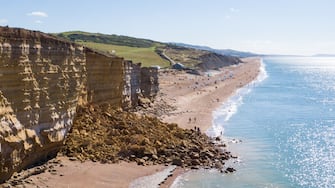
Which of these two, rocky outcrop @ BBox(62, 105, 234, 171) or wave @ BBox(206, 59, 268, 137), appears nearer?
rocky outcrop @ BBox(62, 105, 234, 171)

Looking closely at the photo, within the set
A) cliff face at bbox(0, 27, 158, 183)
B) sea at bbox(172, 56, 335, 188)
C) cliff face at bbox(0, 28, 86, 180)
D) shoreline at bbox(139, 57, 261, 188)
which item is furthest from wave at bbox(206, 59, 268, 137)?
cliff face at bbox(0, 28, 86, 180)

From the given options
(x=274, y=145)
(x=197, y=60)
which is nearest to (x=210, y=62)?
(x=197, y=60)

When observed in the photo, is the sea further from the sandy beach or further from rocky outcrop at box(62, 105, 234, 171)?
rocky outcrop at box(62, 105, 234, 171)

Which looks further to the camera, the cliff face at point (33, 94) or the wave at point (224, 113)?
the wave at point (224, 113)

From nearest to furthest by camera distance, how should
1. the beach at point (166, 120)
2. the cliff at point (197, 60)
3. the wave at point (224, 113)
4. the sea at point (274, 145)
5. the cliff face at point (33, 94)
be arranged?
the cliff face at point (33, 94) → the beach at point (166, 120) → the sea at point (274, 145) → the wave at point (224, 113) → the cliff at point (197, 60)

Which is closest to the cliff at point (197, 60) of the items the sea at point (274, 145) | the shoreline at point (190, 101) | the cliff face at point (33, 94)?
the shoreline at point (190, 101)

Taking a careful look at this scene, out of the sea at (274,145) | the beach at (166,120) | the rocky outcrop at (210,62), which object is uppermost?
the rocky outcrop at (210,62)

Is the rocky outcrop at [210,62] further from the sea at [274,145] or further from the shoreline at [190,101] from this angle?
the sea at [274,145]
